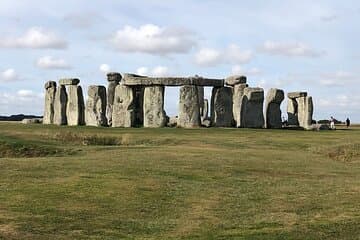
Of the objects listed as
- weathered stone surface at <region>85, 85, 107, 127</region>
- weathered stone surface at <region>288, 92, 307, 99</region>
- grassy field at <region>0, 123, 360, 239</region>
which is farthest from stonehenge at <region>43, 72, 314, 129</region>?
grassy field at <region>0, 123, 360, 239</region>

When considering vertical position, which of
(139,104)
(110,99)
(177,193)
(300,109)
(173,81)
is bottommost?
(177,193)

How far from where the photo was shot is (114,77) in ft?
172

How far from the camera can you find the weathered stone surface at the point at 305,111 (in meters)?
54.3

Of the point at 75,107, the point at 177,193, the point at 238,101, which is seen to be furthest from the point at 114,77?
the point at 177,193

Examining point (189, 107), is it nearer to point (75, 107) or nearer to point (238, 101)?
point (238, 101)

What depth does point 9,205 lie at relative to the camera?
15.7 meters

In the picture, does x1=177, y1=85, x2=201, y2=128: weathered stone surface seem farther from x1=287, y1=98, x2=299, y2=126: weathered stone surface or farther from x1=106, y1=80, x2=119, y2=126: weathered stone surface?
x1=287, y1=98, x2=299, y2=126: weathered stone surface

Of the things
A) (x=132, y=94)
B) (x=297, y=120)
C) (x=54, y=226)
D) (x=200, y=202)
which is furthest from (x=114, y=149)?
(x=297, y=120)

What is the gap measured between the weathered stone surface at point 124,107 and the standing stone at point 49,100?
7.04 meters

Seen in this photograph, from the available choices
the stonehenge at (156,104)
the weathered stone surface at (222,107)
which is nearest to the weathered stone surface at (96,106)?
the stonehenge at (156,104)

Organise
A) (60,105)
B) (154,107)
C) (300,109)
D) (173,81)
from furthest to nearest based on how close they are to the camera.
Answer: (300,109), (60,105), (154,107), (173,81)

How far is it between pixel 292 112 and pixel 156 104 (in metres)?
16.0

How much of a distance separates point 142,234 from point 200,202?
386 centimetres

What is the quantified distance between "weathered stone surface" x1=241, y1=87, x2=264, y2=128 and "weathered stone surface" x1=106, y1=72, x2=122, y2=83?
10.6 metres
